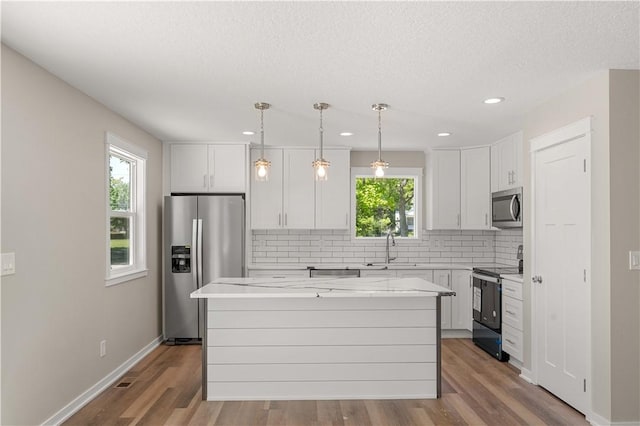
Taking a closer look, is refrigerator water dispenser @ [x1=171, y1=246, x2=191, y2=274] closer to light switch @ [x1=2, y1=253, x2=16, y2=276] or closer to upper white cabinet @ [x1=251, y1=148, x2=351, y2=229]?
upper white cabinet @ [x1=251, y1=148, x2=351, y2=229]

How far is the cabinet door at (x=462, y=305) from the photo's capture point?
19.0ft

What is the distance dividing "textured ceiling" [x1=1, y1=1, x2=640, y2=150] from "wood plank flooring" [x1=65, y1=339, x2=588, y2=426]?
2.36 meters

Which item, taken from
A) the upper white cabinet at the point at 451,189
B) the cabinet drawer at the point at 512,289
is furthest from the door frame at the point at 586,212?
the upper white cabinet at the point at 451,189

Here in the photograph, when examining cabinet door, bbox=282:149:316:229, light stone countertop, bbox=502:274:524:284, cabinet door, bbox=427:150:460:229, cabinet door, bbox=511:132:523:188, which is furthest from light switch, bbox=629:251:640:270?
cabinet door, bbox=282:149:316:229

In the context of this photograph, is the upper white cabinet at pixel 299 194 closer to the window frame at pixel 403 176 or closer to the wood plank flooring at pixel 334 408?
the window frame at pixel 403 176

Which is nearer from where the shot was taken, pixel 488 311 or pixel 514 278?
pixel 514 278

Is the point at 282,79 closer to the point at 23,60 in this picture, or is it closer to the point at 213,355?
the point at 23,60

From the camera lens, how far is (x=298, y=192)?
19.7 ft

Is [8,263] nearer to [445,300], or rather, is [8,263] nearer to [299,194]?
[299,194]

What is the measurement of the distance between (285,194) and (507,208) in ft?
8.60

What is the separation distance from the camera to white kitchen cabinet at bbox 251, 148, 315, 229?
599 centimetres

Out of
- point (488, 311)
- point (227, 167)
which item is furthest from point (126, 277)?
point (488, 311)

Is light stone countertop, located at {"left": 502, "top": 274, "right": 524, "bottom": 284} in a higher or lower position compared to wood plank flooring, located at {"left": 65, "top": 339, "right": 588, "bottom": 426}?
higher

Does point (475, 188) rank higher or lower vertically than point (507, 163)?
lower
